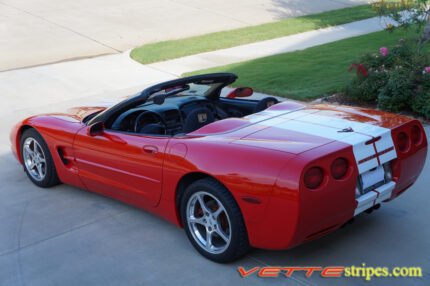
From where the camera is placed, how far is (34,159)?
20.6ft

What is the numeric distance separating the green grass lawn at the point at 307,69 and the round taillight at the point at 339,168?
5.15 m

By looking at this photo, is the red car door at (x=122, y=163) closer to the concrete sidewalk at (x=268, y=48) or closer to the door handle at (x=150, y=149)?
the door handle at (x=150, y=149)

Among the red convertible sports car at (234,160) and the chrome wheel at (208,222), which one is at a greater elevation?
the red convertible sports car at (234,160)

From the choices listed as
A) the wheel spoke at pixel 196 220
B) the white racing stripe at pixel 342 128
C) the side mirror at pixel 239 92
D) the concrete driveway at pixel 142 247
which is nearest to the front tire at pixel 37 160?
the concrete driveway at pixel 142 247

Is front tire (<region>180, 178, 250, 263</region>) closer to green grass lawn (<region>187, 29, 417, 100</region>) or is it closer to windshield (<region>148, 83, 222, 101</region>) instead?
windshield (<region>148, 83, 222, 101</region>)

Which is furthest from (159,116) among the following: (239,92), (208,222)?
(208,222)

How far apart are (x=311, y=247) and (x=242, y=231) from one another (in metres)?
0.71

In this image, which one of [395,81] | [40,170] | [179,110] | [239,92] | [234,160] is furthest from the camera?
[395,81]

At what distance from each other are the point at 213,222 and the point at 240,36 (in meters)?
10.7

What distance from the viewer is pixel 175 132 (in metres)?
5.39

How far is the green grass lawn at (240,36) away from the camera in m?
13.2

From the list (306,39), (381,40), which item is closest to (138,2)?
(306,39)

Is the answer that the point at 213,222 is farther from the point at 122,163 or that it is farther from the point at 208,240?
the point at 122,163

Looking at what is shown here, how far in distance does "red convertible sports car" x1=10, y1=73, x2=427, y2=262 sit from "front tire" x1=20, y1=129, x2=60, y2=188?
29 millimetres
